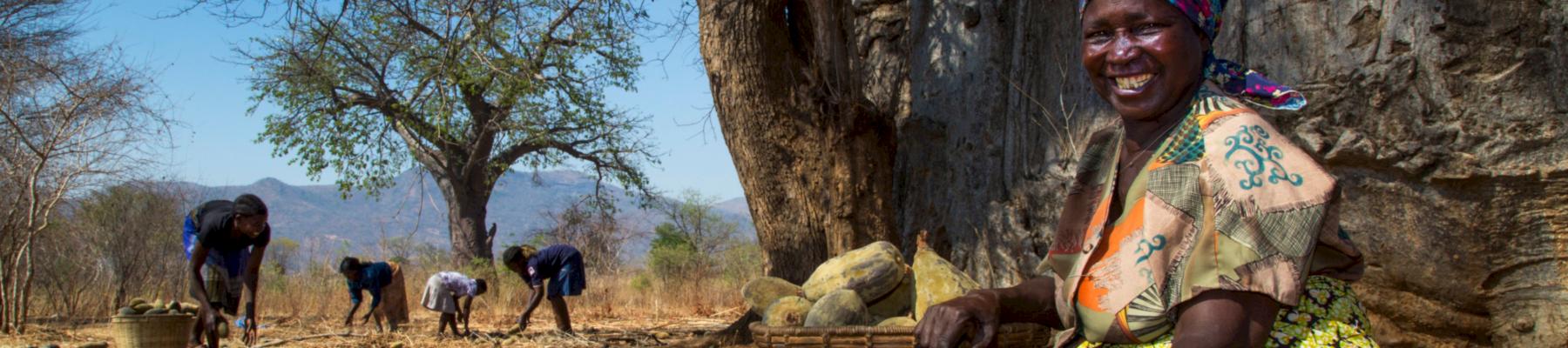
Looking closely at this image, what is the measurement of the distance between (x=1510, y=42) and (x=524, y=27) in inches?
184

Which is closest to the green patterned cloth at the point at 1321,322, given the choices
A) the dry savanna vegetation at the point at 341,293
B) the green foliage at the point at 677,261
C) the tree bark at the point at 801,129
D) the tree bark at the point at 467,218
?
the tree bark at the point at 801,129

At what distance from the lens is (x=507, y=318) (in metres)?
11.6

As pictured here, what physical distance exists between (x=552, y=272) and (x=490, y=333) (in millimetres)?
723

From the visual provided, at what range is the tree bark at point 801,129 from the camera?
5.37 metres

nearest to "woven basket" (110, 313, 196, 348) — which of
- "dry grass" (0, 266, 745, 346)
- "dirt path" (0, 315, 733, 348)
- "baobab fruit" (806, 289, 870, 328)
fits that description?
"dirt path" (0, 315, 733, 348)

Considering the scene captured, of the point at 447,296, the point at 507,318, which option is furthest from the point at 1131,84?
the point at 507,318

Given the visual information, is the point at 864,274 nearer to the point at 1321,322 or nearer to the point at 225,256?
the point at 1321,322

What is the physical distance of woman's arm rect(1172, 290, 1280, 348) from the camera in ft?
4.30

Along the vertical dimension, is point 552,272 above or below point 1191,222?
below

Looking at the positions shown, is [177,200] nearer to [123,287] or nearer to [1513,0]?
[123,287]

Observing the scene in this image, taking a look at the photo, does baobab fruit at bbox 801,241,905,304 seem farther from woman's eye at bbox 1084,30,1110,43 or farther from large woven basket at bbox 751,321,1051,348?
woman's eye at bbox 1084,30,1110,43

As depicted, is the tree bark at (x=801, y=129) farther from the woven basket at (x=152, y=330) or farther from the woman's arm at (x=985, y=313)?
the woman's arm at (x=985, y=313)

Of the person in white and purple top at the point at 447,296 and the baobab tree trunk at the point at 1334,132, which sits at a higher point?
the baobab tree trunk at the point at 1334,132

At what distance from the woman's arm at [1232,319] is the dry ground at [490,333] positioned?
5.23 meters
